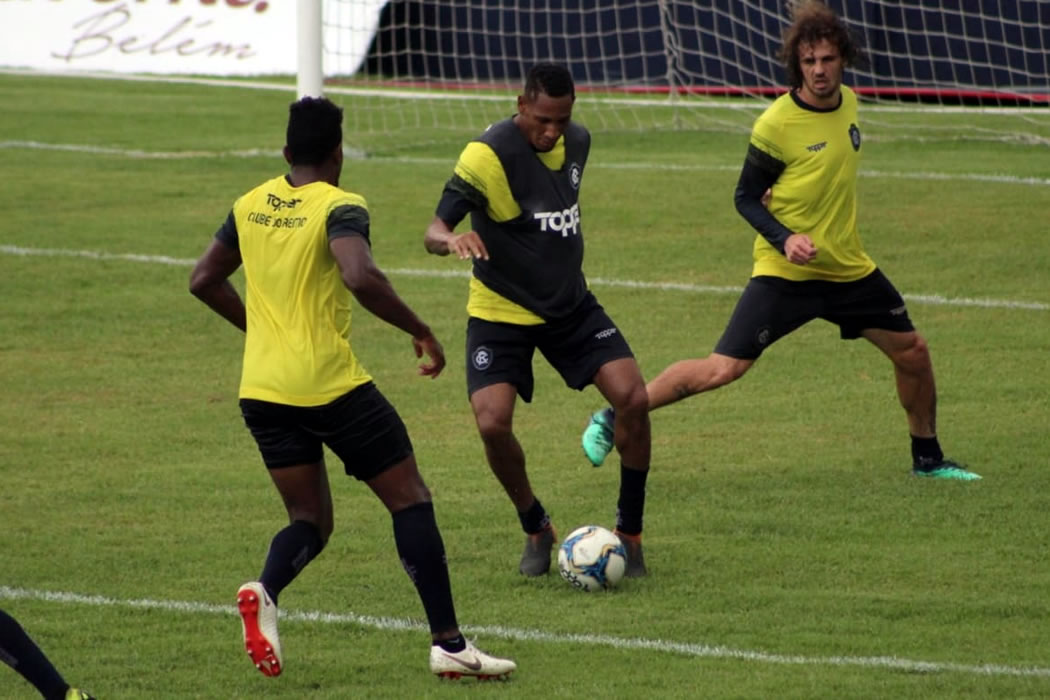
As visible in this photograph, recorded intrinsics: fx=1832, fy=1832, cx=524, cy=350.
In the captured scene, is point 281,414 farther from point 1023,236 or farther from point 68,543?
point 1023,236

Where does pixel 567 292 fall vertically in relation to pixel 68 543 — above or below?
above

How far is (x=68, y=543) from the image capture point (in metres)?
8.30

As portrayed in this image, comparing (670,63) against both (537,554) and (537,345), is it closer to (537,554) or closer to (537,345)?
(537,345)

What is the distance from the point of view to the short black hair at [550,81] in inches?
287

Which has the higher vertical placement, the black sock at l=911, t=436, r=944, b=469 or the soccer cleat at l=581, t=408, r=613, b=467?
the soccer cleat at l=581, t=408, r=613, b=467

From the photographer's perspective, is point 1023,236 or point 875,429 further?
point 1023,236

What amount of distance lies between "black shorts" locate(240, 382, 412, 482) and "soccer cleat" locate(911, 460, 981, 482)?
3789mm

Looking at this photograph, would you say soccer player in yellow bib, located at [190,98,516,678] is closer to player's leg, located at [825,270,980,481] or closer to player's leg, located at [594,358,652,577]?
player's leg, located at [594,358,652,577]

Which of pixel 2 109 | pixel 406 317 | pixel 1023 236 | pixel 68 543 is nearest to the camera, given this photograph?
pixel 406 317

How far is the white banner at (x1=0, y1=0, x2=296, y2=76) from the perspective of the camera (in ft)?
93.5

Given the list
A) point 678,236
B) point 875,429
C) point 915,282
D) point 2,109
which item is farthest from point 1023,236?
point 2,109

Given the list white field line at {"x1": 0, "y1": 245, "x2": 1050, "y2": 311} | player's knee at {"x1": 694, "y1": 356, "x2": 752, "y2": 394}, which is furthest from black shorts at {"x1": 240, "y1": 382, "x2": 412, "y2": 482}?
white field line at {"x1": 0, "y1": 245, "x2": 1050, "y2": 311}

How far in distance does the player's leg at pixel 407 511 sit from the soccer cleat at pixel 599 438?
2751 mm

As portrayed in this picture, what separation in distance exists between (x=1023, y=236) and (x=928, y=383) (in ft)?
21.8
